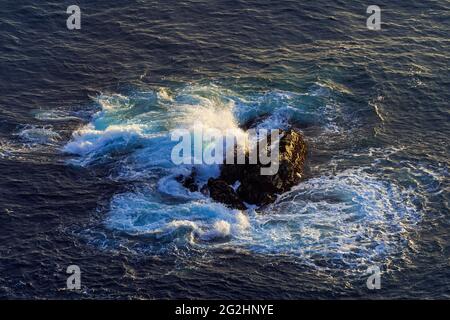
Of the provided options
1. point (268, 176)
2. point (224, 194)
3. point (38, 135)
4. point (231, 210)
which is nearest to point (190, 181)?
point (224, 194)

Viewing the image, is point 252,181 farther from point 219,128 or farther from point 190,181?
point 219,128

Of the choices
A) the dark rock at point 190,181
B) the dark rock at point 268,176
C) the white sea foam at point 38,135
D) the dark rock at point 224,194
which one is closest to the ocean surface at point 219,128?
the white sea foam at point 38,135

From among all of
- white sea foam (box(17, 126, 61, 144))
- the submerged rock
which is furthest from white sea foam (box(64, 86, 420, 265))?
white sea foam (box(17, 126, 61, 144))

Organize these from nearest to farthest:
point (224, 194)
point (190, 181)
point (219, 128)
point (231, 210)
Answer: point (231, 210), point (224, 194), point (190, 181), point (219, 128)

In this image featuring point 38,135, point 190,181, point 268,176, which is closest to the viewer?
point 268,176

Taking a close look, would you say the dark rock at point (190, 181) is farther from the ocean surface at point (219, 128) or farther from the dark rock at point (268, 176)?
the dark rock at point (268, 176)

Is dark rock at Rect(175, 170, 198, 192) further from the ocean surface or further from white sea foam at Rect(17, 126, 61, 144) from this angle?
white sea foam at Rect(17, 126, 61, 144)
